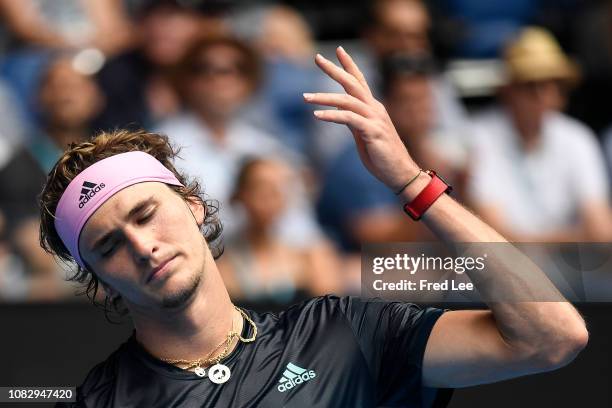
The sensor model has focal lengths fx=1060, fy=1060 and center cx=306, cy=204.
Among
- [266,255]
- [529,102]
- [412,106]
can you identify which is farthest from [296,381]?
[529,102]

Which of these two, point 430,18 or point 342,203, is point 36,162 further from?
point 430,18

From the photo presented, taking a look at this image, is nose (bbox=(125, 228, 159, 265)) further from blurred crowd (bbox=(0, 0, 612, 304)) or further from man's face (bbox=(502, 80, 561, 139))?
man's face (bbox=(502, 80, 561, 139))

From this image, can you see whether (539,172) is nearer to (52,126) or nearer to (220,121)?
(220,121)

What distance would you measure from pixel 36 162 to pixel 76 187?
140cm

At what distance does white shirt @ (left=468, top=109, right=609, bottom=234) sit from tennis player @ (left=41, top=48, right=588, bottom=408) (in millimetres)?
1232

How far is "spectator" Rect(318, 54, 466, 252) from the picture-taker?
3.88m

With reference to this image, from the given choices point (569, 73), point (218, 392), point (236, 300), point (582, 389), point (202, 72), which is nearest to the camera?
point (218, 392)

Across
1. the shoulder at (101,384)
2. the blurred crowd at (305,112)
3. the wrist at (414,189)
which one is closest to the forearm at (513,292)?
the wrist at (414,189)

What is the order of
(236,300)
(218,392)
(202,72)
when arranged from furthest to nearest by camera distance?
(202,72) < (236,300) < (218,392)

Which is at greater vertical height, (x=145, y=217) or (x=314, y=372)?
(x=145, y=217)

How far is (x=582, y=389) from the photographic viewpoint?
136 inches

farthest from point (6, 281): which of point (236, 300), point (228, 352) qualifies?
point (228, 352)

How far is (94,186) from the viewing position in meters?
2.75

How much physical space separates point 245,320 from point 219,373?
18 cm
